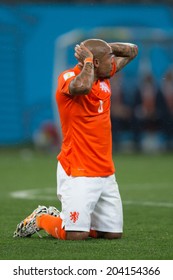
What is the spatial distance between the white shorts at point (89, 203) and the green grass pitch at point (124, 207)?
17 centimetres

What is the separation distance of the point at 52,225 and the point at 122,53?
1.88 m

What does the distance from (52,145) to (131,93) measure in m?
2.67

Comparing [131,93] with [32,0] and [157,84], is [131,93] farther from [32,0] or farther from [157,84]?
[32,0]

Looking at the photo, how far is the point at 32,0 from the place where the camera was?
23719 millimetres

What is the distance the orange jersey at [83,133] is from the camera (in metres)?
8.33

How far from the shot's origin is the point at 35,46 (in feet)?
76.2

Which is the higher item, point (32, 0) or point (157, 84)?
point (32, 0)

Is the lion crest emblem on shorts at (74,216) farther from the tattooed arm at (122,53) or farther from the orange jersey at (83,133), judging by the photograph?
the tattooed arm at (122,53)

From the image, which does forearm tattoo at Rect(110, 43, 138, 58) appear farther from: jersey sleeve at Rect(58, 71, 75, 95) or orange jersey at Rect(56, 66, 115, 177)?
jersey sleeve at Rect(58, 71, 75, 95)

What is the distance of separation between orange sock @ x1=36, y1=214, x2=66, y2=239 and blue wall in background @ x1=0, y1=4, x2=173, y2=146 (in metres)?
14.5

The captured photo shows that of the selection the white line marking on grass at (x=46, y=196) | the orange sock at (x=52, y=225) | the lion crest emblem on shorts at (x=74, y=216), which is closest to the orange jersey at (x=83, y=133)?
the lion crest emblem on shorts at (x=74, y=216)

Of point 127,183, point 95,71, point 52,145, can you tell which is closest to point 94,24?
point 52,145

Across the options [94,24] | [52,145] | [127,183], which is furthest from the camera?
[94,24]

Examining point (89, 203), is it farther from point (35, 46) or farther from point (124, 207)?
point (35, 46)
